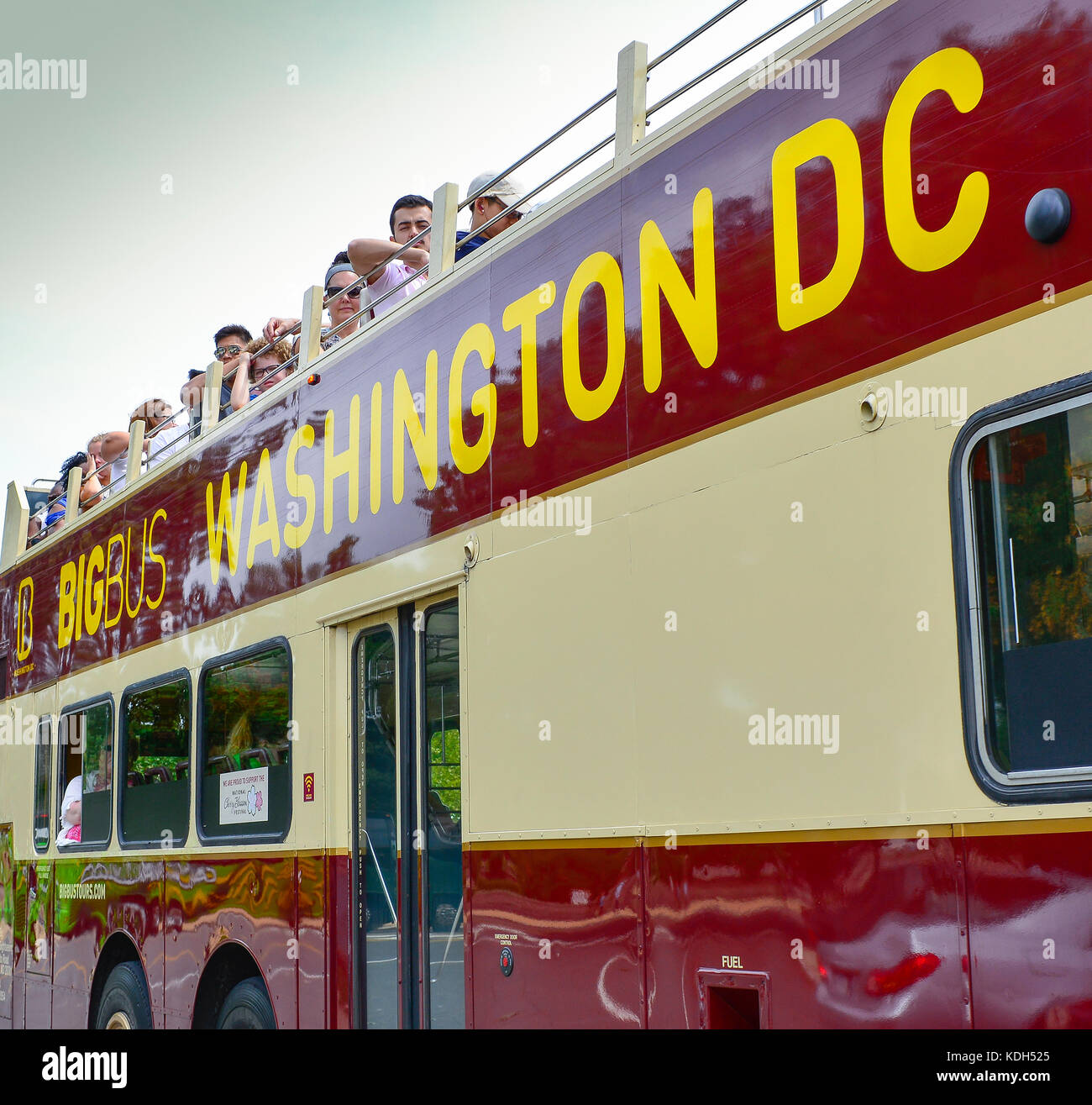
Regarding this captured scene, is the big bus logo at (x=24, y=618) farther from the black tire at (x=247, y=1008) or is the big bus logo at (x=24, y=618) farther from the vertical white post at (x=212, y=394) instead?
the black tire at (x=247, y=1008)

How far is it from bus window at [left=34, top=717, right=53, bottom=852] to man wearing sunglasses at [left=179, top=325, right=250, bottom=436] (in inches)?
110

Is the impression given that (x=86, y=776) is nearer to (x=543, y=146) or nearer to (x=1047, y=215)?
(x=543, y=146)

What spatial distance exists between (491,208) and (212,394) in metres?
2.64

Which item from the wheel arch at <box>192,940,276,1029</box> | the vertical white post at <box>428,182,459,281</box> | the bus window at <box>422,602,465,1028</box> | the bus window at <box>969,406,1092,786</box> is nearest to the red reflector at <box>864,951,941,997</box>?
the bus window at <box>969,406,1092,786</box>

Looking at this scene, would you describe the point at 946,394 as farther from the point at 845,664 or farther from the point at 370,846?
the point at 370,846

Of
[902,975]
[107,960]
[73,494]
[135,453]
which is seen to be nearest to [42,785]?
[107,960]

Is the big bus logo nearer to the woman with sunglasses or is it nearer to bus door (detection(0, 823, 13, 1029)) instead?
bus door (detection(0, 823, 13, 1029))

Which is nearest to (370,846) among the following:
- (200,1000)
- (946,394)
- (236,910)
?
(236,910)

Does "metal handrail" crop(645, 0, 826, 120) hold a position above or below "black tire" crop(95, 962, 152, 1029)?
above

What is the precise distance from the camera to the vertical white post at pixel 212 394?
23.9 feet

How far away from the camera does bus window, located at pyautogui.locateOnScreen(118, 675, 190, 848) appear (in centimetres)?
702

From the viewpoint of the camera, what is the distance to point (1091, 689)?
2.58 metres

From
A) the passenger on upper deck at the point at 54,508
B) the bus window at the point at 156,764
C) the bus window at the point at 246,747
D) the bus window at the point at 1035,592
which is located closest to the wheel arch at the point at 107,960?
the bus window at the point at 156,764

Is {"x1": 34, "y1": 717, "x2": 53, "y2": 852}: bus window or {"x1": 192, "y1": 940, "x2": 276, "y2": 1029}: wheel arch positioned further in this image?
{"x1": 34, "y1": 717, "x2": 53, "y2": 852}: bus window
